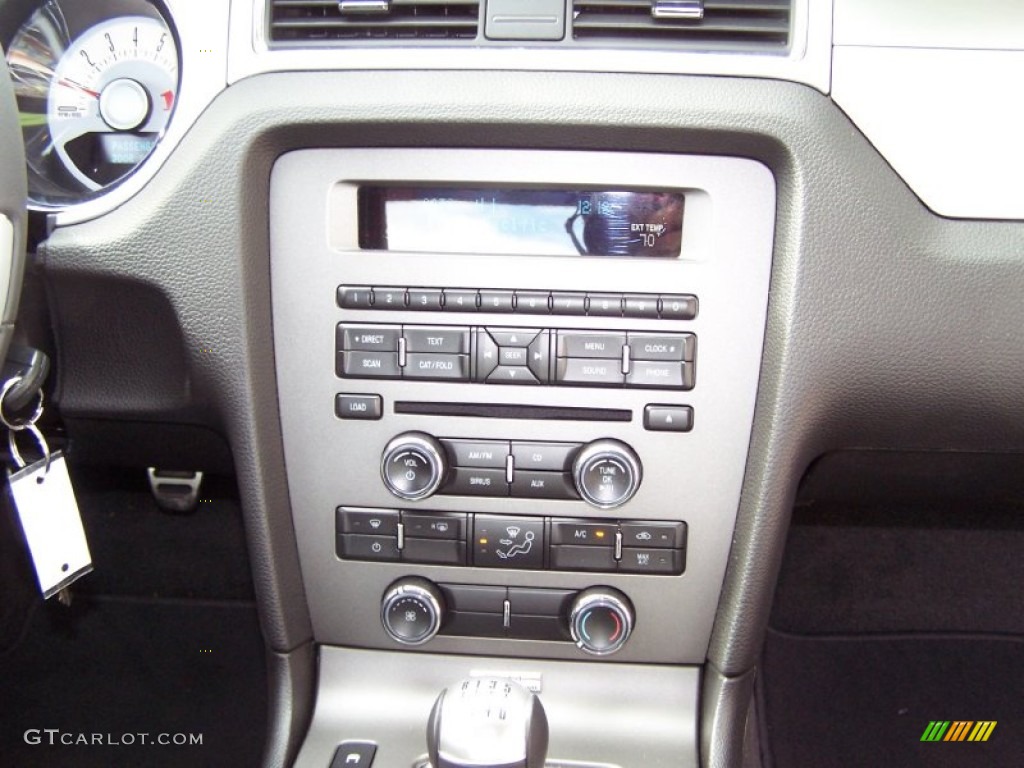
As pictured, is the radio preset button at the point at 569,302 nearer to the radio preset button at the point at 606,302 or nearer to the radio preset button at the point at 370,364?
the radio preset button at the point at 606,302

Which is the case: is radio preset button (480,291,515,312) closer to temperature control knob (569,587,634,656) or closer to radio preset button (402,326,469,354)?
radio preset button (402,326,469,354)

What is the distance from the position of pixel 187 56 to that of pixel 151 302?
0.78ft

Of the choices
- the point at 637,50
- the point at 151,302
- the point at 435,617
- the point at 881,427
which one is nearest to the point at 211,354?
the point at 151,302

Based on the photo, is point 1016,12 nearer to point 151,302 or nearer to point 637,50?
point 637,50

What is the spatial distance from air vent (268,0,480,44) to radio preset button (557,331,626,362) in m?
0.29

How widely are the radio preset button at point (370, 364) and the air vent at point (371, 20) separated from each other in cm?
29

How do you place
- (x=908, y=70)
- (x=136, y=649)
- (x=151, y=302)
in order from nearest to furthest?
(x=908, y=70) < (x=151, y=302) < (x=136, y=649)

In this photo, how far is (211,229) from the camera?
886 millimetres

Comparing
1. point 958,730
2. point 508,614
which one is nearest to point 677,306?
point 508,614

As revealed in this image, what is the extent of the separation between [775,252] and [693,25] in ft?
0.71

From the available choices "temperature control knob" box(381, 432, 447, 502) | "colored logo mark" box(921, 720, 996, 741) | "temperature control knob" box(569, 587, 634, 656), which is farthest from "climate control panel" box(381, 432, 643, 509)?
"colored logo mark" box(921, 720, 996, 741)

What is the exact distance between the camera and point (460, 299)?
0.90 m

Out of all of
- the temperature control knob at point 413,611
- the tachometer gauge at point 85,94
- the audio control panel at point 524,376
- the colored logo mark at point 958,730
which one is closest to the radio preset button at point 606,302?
the audio control panel at point 524,376

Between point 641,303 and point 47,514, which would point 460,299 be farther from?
point 47,514
